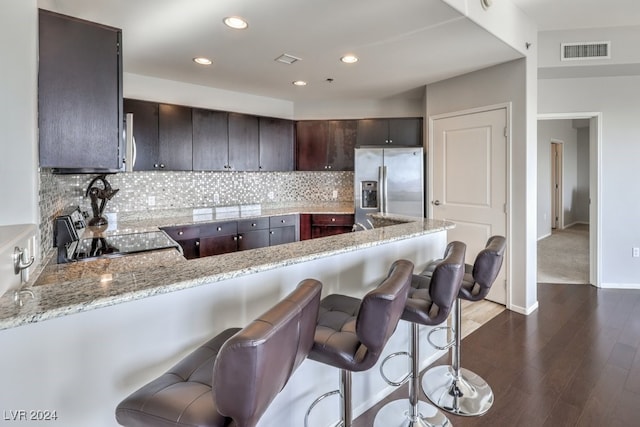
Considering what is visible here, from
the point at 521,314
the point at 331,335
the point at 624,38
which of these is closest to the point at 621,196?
the point at 624,38

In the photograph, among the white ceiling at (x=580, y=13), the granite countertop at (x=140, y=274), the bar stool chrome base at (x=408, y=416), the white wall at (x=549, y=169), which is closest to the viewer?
the granite countertop at (x=140, y=274)

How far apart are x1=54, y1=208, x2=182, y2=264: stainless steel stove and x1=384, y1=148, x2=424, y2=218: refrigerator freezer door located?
2.77 meters

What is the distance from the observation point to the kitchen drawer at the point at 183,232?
345cm

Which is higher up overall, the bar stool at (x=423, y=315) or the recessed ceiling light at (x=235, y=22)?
the recessed ceiling light at (x=235, y=22)

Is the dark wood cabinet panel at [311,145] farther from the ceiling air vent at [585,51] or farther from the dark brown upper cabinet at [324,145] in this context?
the ceiling air vent at [585,51]

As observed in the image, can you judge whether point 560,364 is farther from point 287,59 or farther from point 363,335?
point 287,59

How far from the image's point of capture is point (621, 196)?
3992mm

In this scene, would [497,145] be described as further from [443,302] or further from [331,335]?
[331,335]

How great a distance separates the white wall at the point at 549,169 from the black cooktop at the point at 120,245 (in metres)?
7.00

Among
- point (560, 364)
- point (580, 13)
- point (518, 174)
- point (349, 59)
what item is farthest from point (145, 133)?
point (580, 13)

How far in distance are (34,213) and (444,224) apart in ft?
7.71

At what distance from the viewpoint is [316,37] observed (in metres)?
2.75

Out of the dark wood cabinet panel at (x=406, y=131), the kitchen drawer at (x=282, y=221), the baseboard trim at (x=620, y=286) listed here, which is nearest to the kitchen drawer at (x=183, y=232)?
the kitchen drawer at (x=282, y=221)

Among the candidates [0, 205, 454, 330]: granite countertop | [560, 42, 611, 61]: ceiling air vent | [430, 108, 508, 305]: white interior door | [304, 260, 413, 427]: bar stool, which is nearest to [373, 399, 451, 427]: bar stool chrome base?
[304, 260, 413, 427]: bar stool
